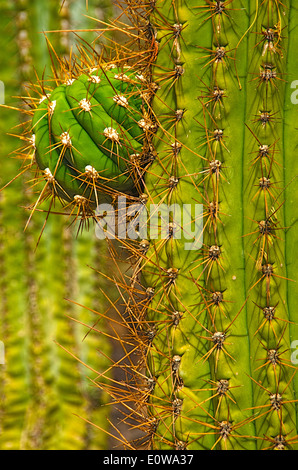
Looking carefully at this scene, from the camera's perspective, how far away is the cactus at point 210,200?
2.60ft

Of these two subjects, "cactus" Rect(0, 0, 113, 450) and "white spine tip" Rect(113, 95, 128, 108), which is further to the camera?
"cactus" Rect(0, 0, 113, 450)

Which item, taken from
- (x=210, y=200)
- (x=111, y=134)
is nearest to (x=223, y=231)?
(x=210, y=200)

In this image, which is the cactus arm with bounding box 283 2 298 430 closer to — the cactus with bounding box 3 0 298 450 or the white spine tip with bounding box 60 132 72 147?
the cactus with bounding box 3 0 298 450

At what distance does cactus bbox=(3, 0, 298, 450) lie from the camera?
0.79 m

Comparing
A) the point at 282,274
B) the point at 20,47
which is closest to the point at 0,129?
the point at 20,47

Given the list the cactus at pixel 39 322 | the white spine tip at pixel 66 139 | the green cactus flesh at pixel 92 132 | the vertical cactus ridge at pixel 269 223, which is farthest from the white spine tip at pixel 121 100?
the cactus at pixel 39 322

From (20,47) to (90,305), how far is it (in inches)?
31.8

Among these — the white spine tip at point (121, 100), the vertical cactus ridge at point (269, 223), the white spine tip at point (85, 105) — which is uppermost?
the white spine tip at point (121, 100)

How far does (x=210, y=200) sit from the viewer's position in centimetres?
83

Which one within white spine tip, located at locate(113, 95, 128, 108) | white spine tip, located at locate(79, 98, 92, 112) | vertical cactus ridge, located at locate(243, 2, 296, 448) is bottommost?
vertical cactus ridge, located at locate(243, 2, 296, 448)

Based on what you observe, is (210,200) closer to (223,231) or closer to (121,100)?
(223,231)

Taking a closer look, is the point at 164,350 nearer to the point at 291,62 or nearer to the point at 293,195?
the point at 293,195

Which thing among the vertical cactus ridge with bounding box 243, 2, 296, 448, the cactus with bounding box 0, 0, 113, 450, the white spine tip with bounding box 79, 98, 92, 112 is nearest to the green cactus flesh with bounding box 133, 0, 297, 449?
the vertical cactus ridge with bounding box 243, 2, 296, 448

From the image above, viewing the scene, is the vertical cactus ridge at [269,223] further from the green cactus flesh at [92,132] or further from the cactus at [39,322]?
the cactus at [39,322]
